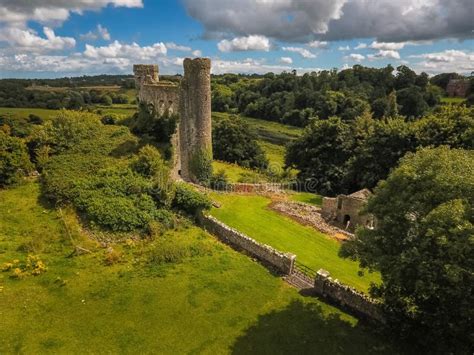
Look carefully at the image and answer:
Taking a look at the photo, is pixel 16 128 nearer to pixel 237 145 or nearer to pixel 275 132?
pixel 237 145

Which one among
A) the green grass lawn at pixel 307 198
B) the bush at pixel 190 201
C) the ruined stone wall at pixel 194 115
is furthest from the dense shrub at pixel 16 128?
the green grass lawn at pixel 307 198

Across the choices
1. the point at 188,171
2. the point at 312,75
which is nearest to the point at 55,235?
the point at 188,171

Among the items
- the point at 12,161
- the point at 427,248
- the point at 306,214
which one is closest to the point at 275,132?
the point at 306,214

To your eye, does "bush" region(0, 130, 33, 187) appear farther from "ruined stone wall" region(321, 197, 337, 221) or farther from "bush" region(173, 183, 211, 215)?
"ruined stone wall" region(321, 197, 337, 221)

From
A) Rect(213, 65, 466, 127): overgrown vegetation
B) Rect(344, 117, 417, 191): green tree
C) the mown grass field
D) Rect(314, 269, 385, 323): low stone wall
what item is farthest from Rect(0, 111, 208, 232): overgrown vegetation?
Rect(213, 65, 466, 127): overgrown vegetation

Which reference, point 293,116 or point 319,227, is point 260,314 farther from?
point 293,116

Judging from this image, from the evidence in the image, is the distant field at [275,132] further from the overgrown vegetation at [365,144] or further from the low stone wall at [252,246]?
the low stone wall at [252,246]
